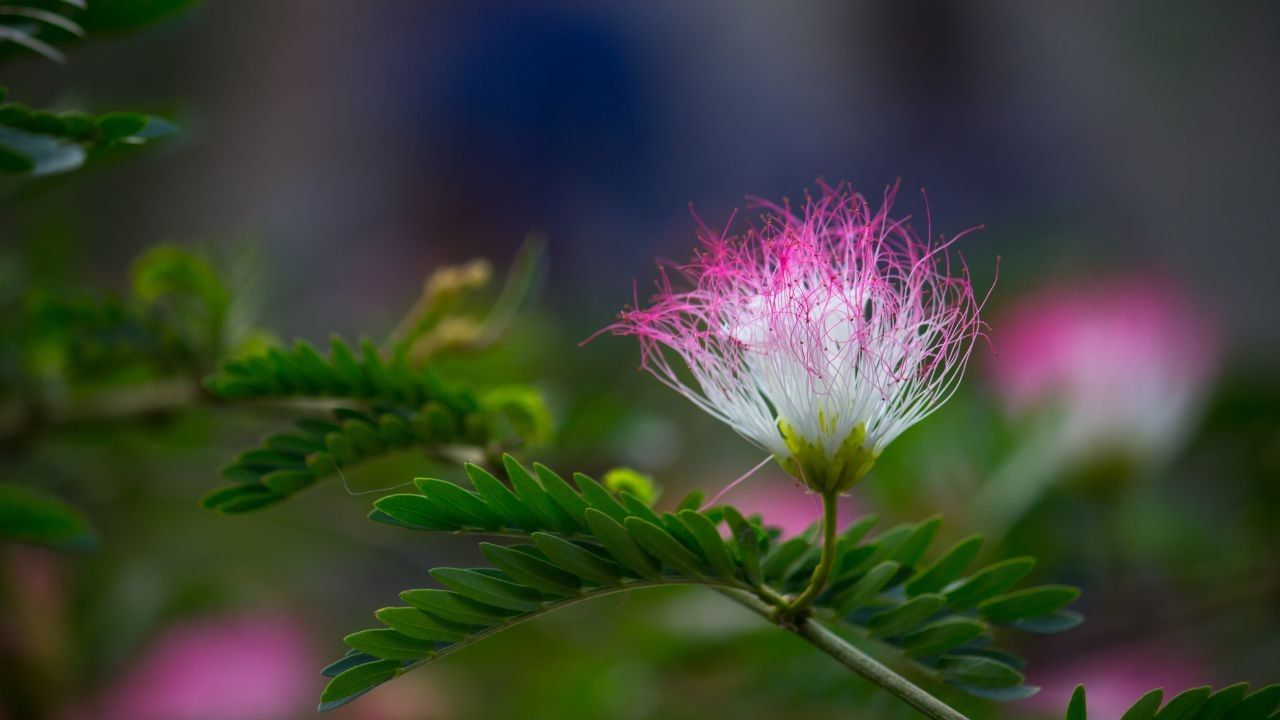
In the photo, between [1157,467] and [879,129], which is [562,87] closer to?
[879,129]

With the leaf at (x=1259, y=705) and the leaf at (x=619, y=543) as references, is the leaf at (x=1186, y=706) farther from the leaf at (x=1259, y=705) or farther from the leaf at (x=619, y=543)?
the leaf at (x=619, y=543)

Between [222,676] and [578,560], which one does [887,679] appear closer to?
[578,560]

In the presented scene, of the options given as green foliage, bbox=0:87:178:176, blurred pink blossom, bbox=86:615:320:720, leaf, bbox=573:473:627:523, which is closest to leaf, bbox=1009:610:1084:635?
leaf, bbox=573:473:627:523

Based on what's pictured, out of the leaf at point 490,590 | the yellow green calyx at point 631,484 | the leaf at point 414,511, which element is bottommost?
the leaf at point 490,590

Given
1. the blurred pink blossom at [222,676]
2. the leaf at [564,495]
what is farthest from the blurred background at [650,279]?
the leaf at [564,495]

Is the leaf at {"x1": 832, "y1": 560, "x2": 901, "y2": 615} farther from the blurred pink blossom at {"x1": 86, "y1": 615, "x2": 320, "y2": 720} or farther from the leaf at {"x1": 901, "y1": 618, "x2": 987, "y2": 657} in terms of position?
the blurred pink blossom at {"x1": 86, "y1": 615, "x2": 320, "y2": 720}

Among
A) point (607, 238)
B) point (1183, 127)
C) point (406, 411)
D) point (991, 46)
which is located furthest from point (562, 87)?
point (406, 411)
